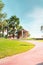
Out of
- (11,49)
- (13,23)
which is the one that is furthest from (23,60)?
(13,23)

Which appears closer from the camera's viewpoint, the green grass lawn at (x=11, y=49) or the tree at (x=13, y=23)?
the green grass lawn at (x=11, y=49)

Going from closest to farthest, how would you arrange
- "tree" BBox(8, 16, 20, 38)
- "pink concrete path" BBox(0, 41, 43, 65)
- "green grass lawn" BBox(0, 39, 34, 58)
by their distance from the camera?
"pink concrete path" BBox(0, 41, 43, 65)
"green grass lawn" BBox(0, 39, 34, 58)
"tree" BBox(8, 16, 20, 38)

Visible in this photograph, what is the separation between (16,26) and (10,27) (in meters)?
2.71

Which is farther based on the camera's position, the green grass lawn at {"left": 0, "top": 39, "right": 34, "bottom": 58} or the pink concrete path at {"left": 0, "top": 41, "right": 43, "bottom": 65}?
the green grass lawn at {"left": 0, "top": 39, "right": 34, "bottom": 58}

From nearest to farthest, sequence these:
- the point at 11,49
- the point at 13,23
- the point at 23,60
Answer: the point at 23,60 → the point at 11,49 → the point at 13,23

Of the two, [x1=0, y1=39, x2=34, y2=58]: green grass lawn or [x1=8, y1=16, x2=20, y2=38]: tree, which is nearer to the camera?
[x1=0, y1=39, x2=34, y2=58]: green grass lawn

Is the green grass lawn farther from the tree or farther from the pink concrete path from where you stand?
the tree

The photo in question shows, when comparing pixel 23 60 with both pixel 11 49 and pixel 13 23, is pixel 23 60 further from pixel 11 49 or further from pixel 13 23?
pixel 13 23

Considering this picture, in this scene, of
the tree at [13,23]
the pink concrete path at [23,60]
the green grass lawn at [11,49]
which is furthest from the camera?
the tree at [13,23]

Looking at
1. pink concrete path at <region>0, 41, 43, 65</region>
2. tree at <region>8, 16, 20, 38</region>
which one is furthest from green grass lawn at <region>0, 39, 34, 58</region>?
tree at <region>8, 16, 20, 38</region>

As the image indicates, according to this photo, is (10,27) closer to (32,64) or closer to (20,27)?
(20,27)

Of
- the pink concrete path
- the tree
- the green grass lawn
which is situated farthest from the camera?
the tree

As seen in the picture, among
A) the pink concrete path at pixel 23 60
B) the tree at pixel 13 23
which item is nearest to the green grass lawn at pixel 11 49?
the pink concrete path at pixel 23 60

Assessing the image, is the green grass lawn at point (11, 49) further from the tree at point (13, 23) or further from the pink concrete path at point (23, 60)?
the tree at point (13, 23)
